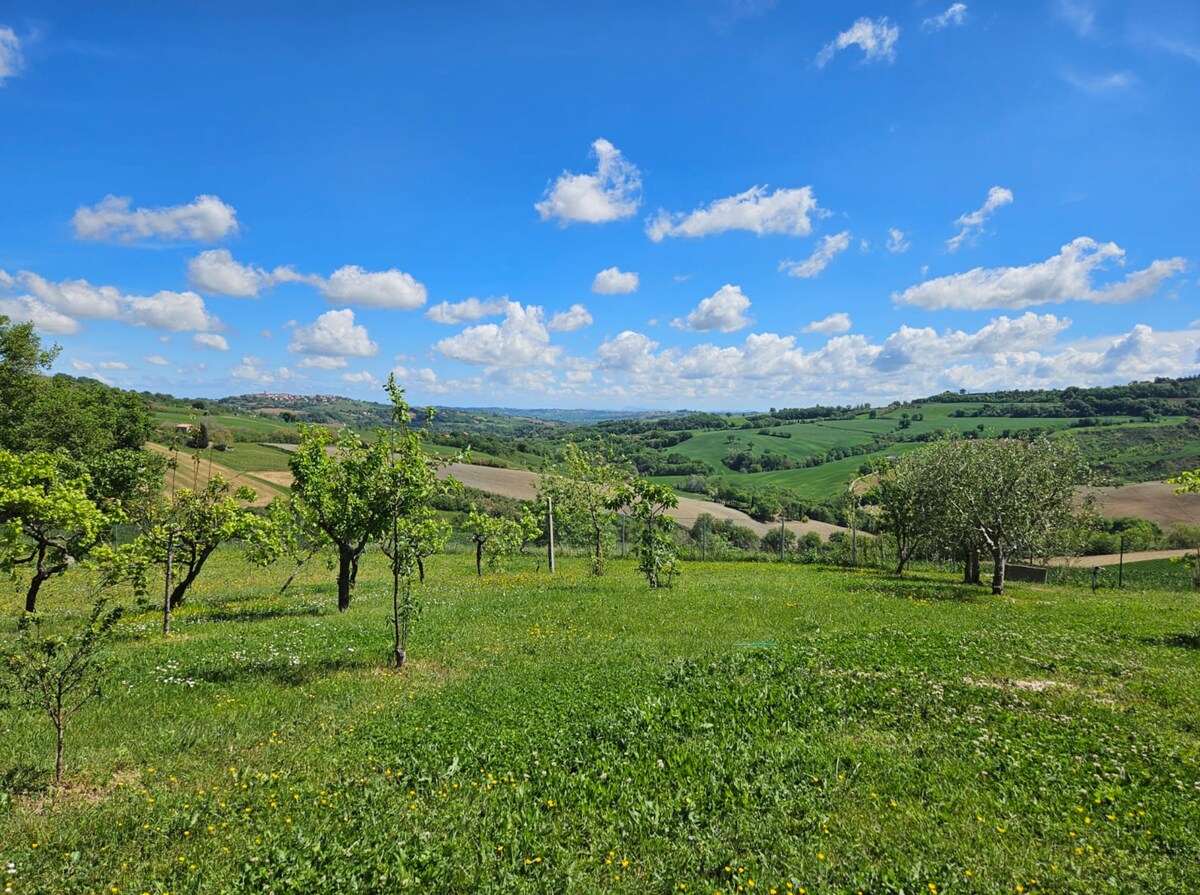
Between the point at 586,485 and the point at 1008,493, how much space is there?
21930mm

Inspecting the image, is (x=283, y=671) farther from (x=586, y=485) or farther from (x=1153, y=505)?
(x=1153, y=505)

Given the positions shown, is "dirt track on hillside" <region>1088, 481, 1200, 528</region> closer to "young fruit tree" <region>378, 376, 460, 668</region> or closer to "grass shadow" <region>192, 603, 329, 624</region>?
"young fruit tree" <region>378, 376, 460, 668</region>

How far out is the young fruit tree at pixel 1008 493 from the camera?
95.6 ft

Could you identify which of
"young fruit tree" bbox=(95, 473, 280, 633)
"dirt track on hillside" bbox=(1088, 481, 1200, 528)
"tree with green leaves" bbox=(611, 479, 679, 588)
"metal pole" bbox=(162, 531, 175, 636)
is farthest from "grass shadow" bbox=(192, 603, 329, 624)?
"dirt track on hillside" bbox=(1088, 481, 1200, 528)

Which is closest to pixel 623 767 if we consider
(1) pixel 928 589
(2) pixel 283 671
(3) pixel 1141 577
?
(2) pixel 283 671

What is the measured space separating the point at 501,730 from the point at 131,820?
5038 millimetres

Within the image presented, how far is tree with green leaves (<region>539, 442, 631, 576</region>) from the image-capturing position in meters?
33.2

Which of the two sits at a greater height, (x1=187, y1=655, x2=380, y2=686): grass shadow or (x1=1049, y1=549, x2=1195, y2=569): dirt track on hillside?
(x1=187, y1=655, x2=380, y2=686): grass shadow

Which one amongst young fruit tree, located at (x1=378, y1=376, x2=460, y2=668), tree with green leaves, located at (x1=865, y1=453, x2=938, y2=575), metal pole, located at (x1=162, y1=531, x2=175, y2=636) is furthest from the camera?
tree with green leaves, located at (x1=865, y1=453, x2=938, y2=575)

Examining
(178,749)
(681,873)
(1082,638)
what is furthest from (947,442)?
(178,749)

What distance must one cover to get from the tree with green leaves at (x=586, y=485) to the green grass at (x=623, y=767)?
53.5 feet

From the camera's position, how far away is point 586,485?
3384 centimetres

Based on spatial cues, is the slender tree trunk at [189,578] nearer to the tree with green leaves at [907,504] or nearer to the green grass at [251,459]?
the tree with green leaves at [907,504]

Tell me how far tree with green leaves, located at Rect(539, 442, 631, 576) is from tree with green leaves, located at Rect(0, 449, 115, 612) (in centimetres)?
2128
